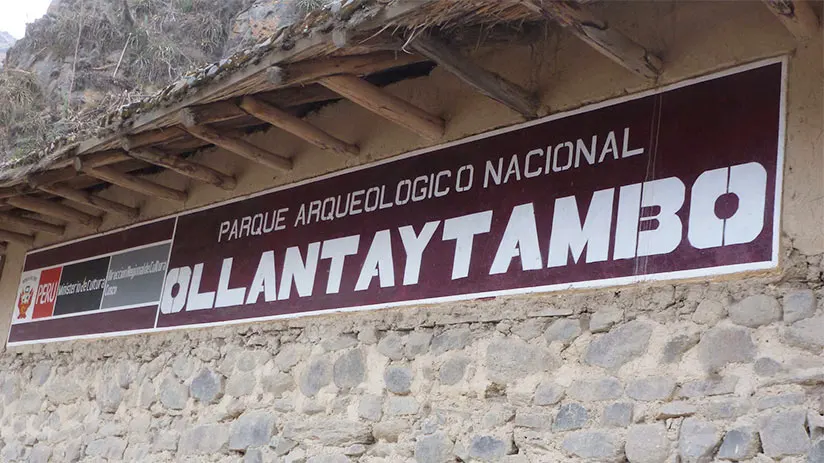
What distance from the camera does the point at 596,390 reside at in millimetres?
3277

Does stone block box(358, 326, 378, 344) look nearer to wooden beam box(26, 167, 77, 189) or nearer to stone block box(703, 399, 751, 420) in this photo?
stone block box(703, 399, 751, 420)

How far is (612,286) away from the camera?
3340mm

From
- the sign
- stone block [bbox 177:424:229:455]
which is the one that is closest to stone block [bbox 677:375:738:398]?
the sign

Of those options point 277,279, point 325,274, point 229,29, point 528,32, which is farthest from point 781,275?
point 229,29

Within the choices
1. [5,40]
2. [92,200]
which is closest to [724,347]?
[92,200]

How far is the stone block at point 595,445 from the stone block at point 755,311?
0.61m

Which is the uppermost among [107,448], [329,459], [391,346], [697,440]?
[391,346]

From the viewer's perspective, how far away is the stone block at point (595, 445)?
3154 millimetres

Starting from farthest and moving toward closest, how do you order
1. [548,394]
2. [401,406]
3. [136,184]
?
[136,184] < [401,406] < [548,394]

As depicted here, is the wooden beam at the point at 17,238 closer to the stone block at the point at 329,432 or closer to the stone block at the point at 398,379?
the stone block at the point at 329,432

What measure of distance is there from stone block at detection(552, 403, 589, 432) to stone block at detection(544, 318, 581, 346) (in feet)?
0.83

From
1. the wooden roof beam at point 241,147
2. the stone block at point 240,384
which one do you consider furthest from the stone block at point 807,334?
the wooden roof beam at point 241,147

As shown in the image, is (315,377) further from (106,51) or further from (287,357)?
(106,51)

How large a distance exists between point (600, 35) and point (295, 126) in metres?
1.76
